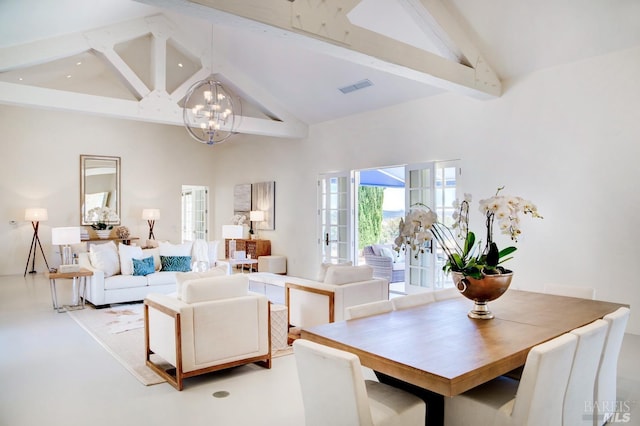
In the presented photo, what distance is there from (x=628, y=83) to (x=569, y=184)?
1248 millimetres

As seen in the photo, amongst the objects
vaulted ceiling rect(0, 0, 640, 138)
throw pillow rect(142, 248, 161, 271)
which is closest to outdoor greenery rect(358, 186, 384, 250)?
vaulted ceiling rect(0, 0, 640, 138)

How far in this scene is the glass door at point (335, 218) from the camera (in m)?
8.38

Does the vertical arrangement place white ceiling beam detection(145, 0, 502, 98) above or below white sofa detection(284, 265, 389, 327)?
above

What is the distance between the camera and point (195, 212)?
1345cm

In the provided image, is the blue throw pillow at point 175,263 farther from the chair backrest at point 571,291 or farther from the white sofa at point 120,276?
the chair backrest at point 571,291

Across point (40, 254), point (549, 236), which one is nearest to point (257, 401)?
point (549, 236)

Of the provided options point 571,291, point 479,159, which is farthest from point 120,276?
point 571,291

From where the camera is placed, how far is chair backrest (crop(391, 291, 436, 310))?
293cm

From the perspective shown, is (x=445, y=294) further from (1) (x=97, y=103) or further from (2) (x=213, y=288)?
(1) (x=97, y=103)

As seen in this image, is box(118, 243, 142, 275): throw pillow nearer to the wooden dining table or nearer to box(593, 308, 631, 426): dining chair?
the wooden dining table

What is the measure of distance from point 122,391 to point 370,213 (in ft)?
29.2

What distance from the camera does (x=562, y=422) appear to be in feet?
7.27

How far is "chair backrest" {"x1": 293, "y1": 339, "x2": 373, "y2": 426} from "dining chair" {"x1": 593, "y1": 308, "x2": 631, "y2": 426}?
1507 millimetres

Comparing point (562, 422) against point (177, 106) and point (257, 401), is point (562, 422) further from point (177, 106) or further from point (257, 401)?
point (177, 106)
